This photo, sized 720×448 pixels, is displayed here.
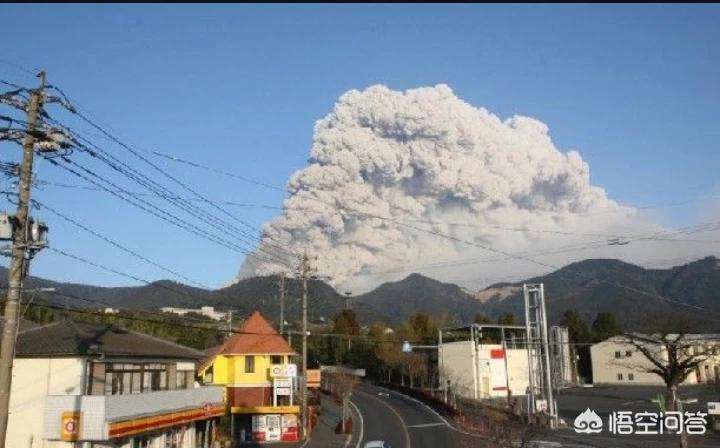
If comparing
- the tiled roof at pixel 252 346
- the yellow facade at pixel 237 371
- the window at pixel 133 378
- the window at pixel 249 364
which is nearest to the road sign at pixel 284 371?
the yellow facade at pixel 237 371

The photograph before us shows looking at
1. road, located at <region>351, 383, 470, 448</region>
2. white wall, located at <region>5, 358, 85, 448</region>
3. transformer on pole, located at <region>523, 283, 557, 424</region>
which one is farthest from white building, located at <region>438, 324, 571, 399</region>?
white wall, located at <region>5, 358, 85, 448</region>

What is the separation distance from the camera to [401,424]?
52.7 m

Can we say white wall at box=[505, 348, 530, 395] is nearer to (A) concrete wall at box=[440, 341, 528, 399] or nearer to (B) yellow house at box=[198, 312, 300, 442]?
(A) concrete wall at box=[440, 341, 528, 399]

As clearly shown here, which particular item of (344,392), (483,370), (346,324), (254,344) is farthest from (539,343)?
(346,324)

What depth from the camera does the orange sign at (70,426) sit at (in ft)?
87.9

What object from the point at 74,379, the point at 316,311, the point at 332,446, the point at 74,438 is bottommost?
the point at 332,446

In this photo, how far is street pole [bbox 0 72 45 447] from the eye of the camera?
15.8 metres

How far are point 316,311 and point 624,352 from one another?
4368 inches

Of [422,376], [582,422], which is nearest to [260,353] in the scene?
[582,422]

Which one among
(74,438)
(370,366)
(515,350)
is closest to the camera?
(74,438)

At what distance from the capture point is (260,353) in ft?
182

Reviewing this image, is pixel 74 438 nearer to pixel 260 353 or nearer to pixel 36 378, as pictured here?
pixel 36 378

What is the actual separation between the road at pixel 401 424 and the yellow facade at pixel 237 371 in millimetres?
9844

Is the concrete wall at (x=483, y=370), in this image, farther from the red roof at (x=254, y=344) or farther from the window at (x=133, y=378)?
the window at (x=133, y=378)
